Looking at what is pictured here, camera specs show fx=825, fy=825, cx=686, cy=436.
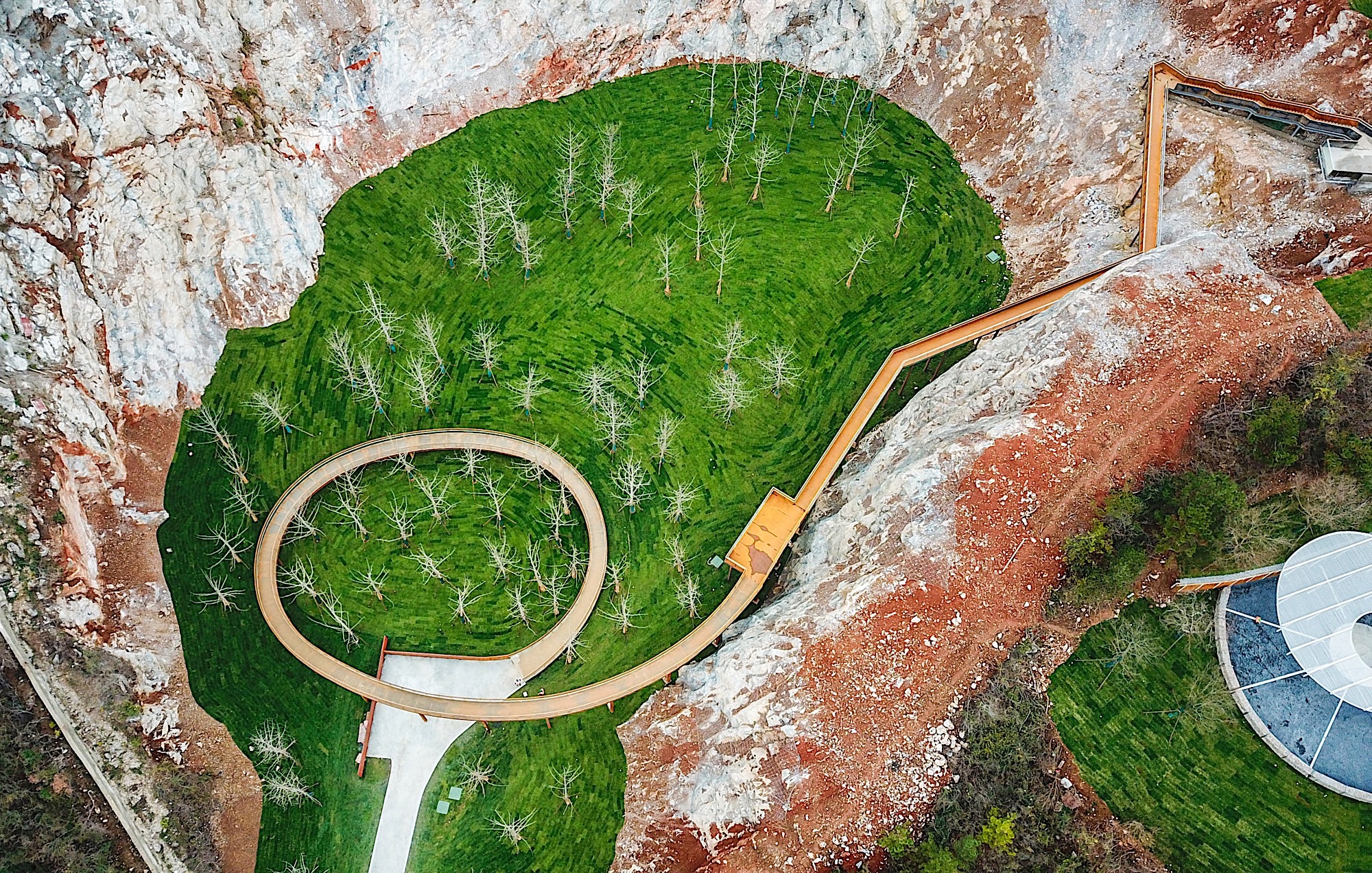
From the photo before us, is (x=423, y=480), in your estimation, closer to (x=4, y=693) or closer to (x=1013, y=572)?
(x=4, y=693)

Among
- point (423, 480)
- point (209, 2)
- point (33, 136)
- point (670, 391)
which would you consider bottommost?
point (423, 480)

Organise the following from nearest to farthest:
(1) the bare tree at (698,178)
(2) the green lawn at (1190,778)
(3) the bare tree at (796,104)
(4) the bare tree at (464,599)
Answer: (2) the green lawn at (1190,778) → (4) the bare tree at (464,599) → (1) the bare tree at (698,178) → (3) the bare tree at (796,104)

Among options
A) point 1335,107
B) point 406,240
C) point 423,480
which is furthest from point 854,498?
point 1335,107

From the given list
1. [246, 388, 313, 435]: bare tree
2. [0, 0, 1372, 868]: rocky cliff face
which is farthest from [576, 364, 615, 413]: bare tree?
[0, 0, 1372, 868]: rocky cliff face

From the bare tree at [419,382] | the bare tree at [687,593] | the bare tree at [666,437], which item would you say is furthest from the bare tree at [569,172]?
the bare tree at [687,593]

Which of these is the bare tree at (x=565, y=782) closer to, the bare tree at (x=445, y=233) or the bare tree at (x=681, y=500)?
the bare tree at (x=681, y=500)
